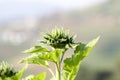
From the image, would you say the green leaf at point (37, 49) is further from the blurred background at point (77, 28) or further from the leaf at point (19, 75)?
the blurred background at point (77, 28)

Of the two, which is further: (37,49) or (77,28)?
(77,28)

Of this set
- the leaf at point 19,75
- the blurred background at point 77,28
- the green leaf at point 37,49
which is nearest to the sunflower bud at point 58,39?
the green leaf at point 37,49

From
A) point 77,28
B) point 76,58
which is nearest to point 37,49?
point 76,58

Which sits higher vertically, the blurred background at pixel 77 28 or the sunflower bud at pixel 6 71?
the blurred background at pixel 77 28

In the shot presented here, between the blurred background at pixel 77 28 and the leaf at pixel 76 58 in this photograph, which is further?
the blurred background at pixel 77 28

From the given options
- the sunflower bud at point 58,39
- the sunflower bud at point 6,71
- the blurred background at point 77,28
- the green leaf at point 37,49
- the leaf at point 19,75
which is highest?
the blurred background at point 77,28

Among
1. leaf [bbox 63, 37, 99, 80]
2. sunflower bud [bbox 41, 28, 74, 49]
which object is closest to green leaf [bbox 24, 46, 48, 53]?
sunflower bud [bbox 41, 28, 74, 49]

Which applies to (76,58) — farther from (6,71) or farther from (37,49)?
(6,71)

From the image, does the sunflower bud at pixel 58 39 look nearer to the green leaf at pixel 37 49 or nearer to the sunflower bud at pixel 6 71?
the green leaf at pixel 37 49

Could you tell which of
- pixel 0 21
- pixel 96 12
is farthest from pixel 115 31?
pixel 0 21

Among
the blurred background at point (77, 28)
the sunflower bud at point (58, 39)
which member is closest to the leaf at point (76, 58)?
the sunflower bud at point (58, 39)
